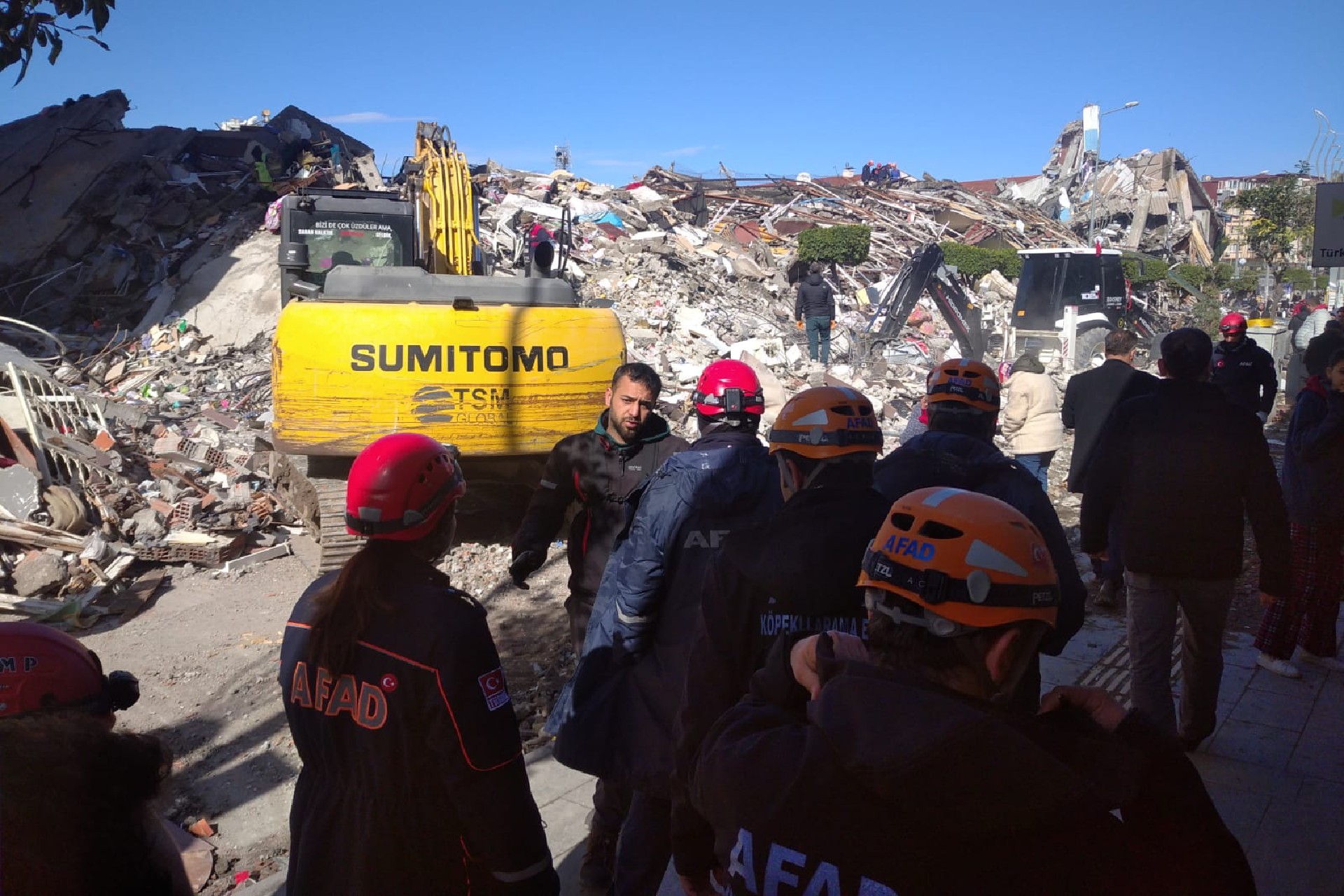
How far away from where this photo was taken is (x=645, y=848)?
2750mm

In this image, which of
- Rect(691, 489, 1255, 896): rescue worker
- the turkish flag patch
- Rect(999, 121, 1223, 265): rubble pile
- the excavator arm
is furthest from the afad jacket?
Rect(999, 121, 1223, 265): rubble pile

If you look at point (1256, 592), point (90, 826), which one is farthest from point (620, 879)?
point (1256, 592)

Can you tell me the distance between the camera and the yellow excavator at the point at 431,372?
6098mm

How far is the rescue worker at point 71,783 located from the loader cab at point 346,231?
8.08 m

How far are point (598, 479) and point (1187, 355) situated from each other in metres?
2.44

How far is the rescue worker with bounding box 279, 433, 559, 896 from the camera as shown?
179cm

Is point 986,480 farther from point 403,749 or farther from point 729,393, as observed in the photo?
point 403,749

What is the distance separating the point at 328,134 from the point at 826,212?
14219 mm

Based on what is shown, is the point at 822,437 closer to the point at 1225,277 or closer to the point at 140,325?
the point at 140,325

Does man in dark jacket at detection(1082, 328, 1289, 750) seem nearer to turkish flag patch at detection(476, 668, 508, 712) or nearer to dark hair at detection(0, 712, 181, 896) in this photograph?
turkish flag patch at detection(476, 668, 508, 712)

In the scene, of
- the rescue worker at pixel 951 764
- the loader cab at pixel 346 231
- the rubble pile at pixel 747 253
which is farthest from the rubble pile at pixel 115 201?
the rescue worker at pixel 951 764

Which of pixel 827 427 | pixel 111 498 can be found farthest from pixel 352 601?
pixel 111 498

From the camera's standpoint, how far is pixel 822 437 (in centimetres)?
225

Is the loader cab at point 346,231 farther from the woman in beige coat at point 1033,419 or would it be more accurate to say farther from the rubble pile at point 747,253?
the woman in beige coat at point 1033,419
